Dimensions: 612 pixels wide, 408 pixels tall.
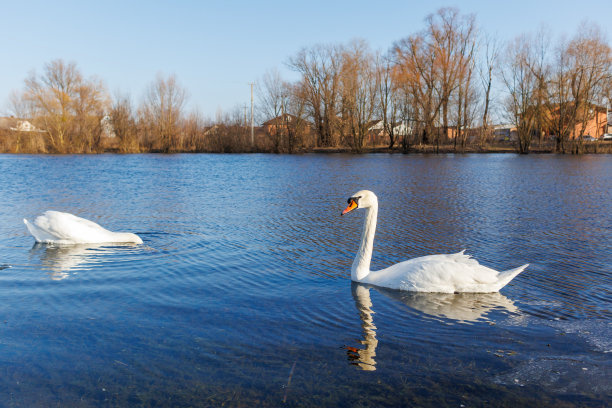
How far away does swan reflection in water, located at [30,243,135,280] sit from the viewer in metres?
6.64

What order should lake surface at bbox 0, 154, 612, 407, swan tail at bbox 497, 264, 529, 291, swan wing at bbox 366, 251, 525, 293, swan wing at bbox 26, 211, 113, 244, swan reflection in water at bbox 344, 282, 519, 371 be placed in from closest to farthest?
lake surface at bbox 0, 154, 612, 407, swan reflection in water at bbox 344, 282, 519, 371, swan wing at bbox 366, 251, 525, 293, swan tail at bbox 497, 264, 529, 291, swan wing at bbox 26, 211, 113, 244

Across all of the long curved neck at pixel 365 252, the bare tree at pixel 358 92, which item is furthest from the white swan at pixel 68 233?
the bare tree at pixel 358 92

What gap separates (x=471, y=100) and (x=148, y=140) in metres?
41.3

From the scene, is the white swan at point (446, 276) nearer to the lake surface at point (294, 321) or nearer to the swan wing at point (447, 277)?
the swan wing at point (447, 277)

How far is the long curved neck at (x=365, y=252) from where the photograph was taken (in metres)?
5.98

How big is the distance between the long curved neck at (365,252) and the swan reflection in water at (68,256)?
3.69 metres

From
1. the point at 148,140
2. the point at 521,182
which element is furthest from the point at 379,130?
the point at 521,182

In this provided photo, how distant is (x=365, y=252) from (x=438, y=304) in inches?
46.2

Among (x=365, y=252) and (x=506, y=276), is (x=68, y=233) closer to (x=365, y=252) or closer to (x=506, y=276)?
(x=365, y=252)

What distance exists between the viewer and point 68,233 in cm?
785

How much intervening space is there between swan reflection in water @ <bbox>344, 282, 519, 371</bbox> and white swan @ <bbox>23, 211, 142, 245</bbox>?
4.30 m

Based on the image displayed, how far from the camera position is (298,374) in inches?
143

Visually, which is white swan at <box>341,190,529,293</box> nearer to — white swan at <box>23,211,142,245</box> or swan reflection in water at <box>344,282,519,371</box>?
swan reflection in water at <box>344,282,519,371</box>

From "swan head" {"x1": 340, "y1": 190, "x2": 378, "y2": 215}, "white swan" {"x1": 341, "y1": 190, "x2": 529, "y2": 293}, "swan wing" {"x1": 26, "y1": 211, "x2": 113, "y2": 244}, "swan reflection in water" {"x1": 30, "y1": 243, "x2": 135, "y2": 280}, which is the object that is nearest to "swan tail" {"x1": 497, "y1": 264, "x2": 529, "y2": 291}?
"white swan" {"x1": 341, "y1": 190, "x2": 529, "y2": 293}
